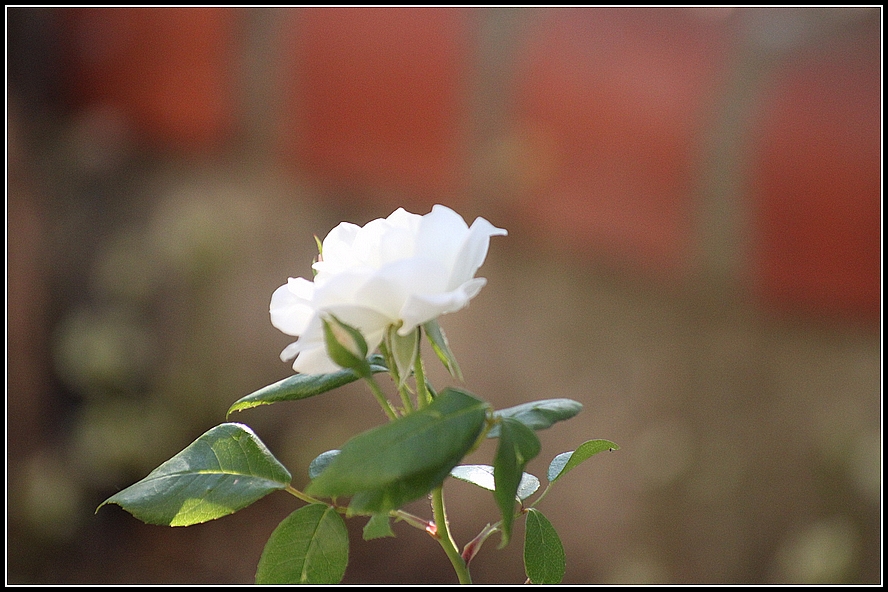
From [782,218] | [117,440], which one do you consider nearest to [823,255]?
[782,218]

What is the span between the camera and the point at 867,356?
83 centimetres

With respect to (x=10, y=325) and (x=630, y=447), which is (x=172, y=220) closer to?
(x=10, y=325)

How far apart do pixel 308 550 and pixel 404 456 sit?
0.07m

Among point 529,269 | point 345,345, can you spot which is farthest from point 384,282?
point 529,269

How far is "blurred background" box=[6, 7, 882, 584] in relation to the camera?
0.80 m

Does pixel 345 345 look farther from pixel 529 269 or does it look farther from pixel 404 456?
pixel 529 269

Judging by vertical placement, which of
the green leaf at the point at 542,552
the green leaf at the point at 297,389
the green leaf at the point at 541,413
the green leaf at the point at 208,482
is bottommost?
the green leaf at the point at 542,552

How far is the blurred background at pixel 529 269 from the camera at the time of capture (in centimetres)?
80

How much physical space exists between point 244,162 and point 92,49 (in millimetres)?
241

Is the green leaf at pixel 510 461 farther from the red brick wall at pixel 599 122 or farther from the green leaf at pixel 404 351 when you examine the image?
the red brick wall at pixel 599 122

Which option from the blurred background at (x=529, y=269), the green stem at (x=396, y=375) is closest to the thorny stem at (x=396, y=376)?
the green stem at (x=396, y=375)

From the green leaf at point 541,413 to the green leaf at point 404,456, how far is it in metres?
0.02

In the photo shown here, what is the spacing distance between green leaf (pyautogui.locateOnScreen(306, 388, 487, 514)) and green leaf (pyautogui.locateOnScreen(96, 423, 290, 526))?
0.18 feet

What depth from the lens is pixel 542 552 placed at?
0.24 m
